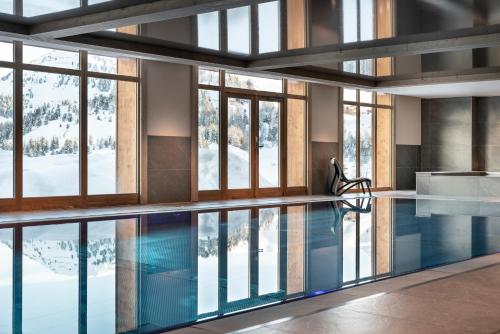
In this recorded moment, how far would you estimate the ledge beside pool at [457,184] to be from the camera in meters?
14.5

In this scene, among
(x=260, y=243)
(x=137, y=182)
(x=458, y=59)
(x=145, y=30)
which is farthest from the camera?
(x=458, y=59)

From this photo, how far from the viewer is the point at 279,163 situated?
15.3 m

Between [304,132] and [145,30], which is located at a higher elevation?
[145,30]

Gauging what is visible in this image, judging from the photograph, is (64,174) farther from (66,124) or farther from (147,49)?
(147,49)

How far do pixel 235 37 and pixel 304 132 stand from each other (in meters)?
5.14

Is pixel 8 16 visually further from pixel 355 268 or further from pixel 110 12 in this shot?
pixel 355 268

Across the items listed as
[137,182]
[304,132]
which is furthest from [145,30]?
[304,132]

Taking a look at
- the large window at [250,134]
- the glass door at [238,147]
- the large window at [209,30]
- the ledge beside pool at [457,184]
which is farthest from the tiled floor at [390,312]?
the ledge beside pool at [457,184]

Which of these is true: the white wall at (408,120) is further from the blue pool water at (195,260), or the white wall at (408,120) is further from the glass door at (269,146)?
the blue pool water at (195,260)

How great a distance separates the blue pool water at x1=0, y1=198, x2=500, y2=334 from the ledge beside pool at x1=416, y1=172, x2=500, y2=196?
169 inches

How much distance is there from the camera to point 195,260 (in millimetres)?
5879

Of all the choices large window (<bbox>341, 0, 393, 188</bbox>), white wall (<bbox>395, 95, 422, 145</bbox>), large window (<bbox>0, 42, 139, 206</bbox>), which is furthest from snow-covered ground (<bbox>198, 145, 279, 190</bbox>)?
white wall (<bbox>395, 95, 422, 145</bbox>)

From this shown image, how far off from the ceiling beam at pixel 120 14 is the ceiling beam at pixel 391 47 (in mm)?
4186

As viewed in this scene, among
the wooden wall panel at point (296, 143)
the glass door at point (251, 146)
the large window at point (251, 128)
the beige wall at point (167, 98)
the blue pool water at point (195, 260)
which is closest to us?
the blue pool water at point (195, 260)
